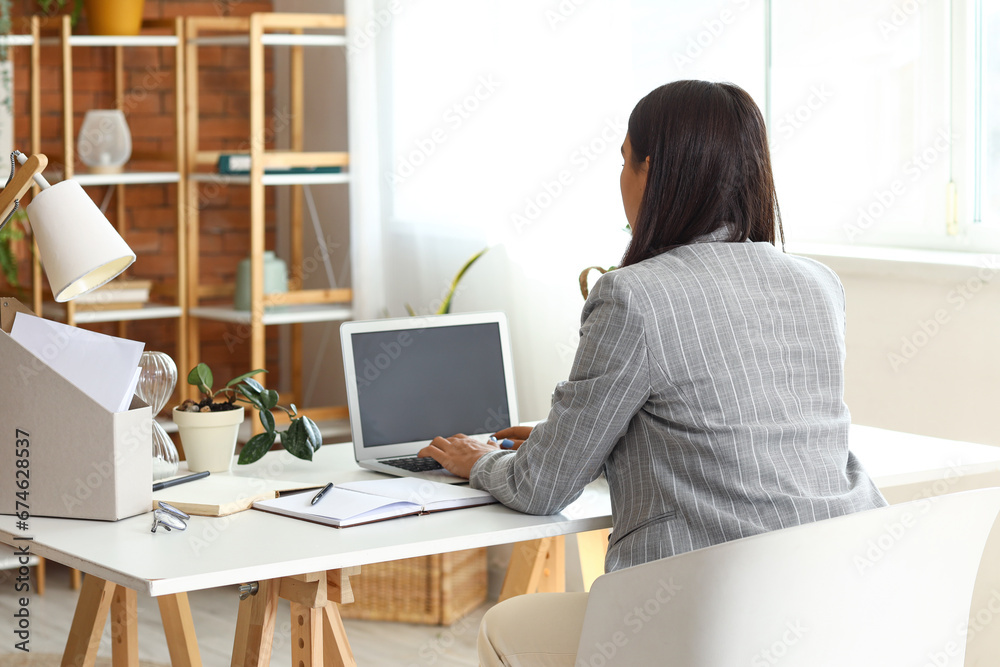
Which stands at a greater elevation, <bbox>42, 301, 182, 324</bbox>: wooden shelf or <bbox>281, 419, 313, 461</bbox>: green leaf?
<bbox>42, 301, 182, 324</bbox>: wooden shelf

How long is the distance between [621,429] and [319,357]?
2.77m

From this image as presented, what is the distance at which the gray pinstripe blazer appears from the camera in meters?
1.52

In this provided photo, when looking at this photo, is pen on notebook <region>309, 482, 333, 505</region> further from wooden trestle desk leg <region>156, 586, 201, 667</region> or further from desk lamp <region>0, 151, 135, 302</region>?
wooden trestle desk leg <region>156, 586, 201, 667</region>

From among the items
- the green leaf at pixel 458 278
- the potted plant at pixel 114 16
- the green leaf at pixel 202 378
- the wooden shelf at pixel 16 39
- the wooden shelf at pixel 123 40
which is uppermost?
the potted plant at pixel 114 16

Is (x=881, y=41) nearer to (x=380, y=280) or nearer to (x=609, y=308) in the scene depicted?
(x=609, y=308)

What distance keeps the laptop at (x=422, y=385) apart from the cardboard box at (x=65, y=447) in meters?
0.43

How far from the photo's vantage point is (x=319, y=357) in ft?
13.9

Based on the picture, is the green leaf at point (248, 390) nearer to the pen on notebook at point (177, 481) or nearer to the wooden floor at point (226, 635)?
the pen on notebook at point (177, 481)

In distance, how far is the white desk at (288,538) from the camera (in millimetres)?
1481

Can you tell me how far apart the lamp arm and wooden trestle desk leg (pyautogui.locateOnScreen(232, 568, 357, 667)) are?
0.67 m

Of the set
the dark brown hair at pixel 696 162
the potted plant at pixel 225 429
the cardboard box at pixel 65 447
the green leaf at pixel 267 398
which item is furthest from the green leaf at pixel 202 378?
the dark brown hair at pixel 696 162

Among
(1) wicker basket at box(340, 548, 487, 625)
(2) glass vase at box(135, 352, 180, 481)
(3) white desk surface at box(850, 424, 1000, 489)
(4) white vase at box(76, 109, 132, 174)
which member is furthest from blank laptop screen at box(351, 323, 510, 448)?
(4) white vase at box(76, 109, 132, 174)

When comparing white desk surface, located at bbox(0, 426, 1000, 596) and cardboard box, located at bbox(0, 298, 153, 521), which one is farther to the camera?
cardboard box, located at bbox(0, 298, 153, 521)

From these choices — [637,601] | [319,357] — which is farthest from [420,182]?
[637,601]
